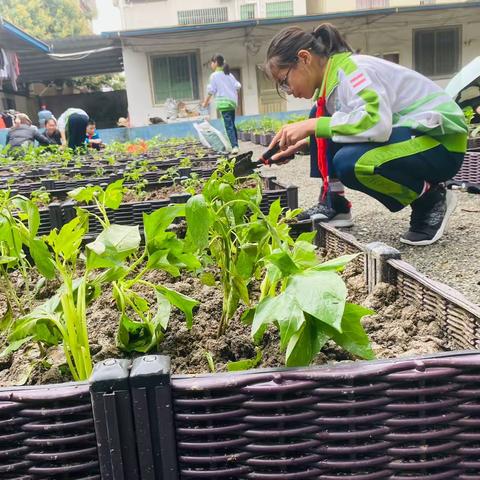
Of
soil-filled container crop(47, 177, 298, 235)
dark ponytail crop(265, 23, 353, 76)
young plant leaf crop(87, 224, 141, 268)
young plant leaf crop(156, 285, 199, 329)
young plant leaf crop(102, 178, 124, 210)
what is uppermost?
dark ponytail crop(265, 23, 353, 76)

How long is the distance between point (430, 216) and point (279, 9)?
1846 centimetres

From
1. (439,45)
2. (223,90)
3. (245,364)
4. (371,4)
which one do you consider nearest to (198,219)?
(245,364)

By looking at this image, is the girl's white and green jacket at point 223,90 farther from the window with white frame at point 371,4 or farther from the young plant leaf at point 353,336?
the window with white frame at point 371,4

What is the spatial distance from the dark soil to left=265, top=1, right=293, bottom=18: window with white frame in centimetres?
1954

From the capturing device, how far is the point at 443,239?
2797 millimetres

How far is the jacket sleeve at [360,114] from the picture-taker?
231 centimetres

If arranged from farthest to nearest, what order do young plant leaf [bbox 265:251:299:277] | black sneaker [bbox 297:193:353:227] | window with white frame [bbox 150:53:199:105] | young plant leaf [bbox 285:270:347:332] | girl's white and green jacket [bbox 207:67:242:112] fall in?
window with white frame [bbox 150:53:199:105]
girl's white and green jacket [bbox 207:67:242:112]
black sneaker [bbox 297:193:353:227]
young plant leaf [bbox 265:251:299:277]
young plant leaf [bbox 285:270:347:332]

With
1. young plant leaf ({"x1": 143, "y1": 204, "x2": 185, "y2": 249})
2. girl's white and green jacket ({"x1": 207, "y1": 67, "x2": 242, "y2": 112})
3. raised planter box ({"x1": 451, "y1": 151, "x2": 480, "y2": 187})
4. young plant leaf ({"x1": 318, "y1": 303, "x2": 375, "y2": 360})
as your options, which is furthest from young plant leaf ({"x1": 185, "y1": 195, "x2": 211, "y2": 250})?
girl's white and green jacket ({"x1": 207, "y1": 67, "x2": 242, "y2": 112})

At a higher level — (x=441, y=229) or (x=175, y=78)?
(x=175, y=78)

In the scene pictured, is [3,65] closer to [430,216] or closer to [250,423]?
[430,216]

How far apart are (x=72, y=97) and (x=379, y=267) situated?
2227cm

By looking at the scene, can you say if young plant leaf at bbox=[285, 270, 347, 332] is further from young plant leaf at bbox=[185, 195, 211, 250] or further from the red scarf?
the red scarf

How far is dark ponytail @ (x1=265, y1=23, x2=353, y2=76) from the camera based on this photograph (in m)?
2.44

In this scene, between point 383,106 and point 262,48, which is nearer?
point 383,106
